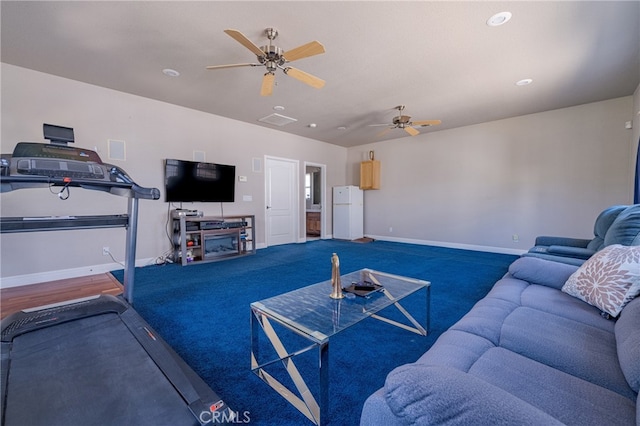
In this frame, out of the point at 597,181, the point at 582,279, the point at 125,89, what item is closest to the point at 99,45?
the point at 125,89

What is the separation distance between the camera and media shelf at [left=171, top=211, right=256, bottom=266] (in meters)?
4.37

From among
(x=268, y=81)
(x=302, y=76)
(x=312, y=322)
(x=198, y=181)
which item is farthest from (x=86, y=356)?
(x=198, y=181)

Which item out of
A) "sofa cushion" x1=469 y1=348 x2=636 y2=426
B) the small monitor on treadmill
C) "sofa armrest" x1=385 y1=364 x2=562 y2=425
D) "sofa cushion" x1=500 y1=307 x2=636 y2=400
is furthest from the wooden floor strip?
"sofa cushion" x1=500 y1=307 x2=636 y2=400

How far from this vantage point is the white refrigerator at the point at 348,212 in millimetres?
7078

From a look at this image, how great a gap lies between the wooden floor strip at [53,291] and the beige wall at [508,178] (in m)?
5.84

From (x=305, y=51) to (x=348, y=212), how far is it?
16.3 feet

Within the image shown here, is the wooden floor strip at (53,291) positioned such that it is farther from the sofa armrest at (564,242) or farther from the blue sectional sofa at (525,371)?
the sofa armrest at (564,242)

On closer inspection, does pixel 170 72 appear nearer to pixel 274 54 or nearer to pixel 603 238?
pixel 274 54

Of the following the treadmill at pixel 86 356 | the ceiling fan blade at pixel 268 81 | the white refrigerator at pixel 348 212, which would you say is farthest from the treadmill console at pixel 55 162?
the white refrigerator at pixel 348 212

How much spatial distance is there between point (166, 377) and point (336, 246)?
16.4 ft

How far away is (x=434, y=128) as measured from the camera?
230 inches

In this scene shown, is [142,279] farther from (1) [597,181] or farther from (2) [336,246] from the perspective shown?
(1) [597,181]

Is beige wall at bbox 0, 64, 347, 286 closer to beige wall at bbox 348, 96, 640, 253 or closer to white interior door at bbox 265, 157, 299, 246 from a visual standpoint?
white interior door at bbox 265, 157, 299, 246

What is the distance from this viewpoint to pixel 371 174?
23.0ft
